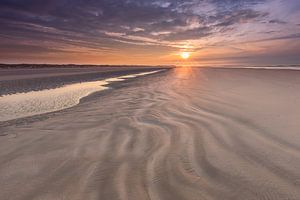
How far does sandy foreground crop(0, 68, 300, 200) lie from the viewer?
2.73 meters

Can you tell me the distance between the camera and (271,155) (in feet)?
11.5

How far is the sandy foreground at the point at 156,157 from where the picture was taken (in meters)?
2.73

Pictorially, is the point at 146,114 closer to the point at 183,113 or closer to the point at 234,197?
the point at 183,113

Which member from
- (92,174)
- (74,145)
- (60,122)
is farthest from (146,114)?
(92,174)

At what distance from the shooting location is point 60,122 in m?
5.95

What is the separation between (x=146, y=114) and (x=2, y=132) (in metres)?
3.11

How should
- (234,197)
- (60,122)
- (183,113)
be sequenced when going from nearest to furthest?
(234,197)
(60,122)
(183,113)

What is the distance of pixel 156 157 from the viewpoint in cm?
364

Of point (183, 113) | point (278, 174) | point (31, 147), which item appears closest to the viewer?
point (278, 174)

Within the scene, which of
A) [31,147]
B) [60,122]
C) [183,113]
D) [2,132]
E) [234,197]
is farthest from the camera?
[183,113]

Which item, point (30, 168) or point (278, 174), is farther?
point (30, 168)

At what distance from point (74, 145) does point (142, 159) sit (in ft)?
4.28

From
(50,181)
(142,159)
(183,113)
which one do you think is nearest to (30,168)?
(50,181)

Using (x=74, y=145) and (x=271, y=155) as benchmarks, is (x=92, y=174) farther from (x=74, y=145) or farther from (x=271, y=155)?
(x=271, y=155)
